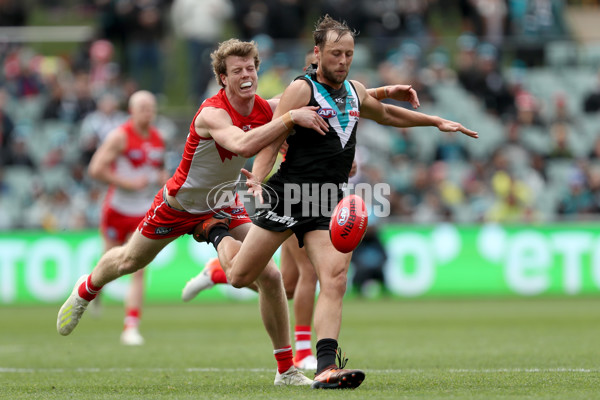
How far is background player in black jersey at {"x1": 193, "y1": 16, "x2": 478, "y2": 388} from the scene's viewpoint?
6.98 meters

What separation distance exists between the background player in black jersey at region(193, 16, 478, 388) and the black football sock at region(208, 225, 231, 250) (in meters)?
0.41

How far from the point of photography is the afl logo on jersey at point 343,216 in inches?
269

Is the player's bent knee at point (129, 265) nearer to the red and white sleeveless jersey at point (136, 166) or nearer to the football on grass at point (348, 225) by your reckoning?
the football on grass at point (348, 225)

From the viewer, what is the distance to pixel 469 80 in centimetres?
2230

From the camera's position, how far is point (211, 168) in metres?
7.78

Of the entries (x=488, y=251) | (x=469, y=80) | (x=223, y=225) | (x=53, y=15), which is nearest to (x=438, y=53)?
(x=469, y=80)

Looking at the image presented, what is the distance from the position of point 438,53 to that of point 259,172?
52.2ft

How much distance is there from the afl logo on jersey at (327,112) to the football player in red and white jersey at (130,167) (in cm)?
513

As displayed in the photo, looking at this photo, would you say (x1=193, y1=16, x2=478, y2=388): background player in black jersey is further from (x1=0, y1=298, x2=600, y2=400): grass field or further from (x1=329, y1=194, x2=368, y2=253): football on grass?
(x1=0, y1=298, x2=600, y2=400): grass field

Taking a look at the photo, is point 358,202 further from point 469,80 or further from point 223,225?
point 469,80

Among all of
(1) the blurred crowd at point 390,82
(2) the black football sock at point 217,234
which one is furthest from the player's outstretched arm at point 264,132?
(1) the blurred crowd at point 390,82

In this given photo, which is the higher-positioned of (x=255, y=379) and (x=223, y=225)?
(x=223, y=225)

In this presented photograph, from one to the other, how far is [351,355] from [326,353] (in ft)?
9.61

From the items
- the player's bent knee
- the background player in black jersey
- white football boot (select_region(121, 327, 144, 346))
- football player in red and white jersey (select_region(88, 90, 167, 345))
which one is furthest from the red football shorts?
football player in red and white jersey (select_region(88, 90, 167, 345))
